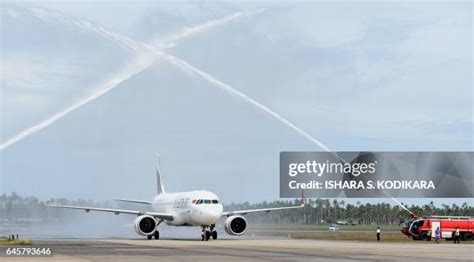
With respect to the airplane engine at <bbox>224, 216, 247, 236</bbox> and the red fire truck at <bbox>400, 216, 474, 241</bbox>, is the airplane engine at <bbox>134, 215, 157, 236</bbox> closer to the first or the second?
the airplane engine at <bbox>224, 216, 247, 236</bbox>

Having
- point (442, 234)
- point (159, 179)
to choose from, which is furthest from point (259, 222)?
point (442, 234)

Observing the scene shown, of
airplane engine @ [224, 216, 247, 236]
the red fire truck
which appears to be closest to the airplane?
airplane engine @ [224, 216, 247, 236]

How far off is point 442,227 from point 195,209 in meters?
23.2

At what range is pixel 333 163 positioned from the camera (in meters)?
72.4

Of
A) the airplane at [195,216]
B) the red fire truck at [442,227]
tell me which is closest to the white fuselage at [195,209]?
the airplane at [195,216]

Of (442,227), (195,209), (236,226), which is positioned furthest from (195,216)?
(442,227)

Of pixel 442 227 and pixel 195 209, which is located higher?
pixel 195 209

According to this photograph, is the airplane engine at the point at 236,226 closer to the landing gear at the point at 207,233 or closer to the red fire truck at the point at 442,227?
the landing gear at the point at 207,233

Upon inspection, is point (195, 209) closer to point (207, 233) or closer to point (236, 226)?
point (207, 233)

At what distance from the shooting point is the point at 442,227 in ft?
252

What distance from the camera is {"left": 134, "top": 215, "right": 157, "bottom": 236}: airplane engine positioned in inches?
2921

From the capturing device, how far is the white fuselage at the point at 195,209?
71.5 m

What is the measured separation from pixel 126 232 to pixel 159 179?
8.45 m

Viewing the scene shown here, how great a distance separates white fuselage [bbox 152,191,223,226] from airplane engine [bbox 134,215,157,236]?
9.58 ft
